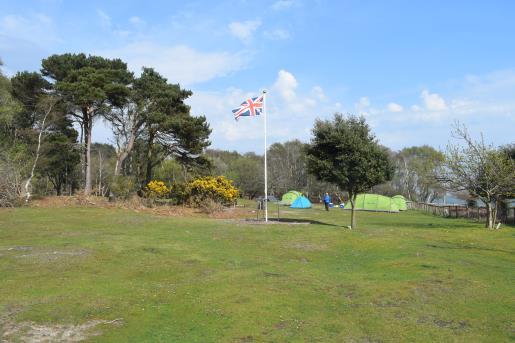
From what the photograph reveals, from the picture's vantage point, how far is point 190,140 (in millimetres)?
40094

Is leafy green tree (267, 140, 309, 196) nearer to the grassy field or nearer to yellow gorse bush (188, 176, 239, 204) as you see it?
yellow gorse bush (188, 176, 239, 204)

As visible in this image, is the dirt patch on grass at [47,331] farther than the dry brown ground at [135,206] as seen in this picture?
No

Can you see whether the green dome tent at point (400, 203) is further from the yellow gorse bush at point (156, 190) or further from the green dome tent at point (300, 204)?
the yellow gorse bush at point (156, 190)

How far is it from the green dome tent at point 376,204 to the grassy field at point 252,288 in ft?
91.2

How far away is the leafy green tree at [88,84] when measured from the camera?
114 ft

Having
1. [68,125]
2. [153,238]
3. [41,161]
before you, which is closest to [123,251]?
[153,238]

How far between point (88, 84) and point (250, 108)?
51.4 ft

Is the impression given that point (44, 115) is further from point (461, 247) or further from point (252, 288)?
point (252, 288)

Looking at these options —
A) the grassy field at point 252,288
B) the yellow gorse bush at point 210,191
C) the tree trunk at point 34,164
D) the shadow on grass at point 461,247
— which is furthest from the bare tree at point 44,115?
the shadow on grass at point 461,247

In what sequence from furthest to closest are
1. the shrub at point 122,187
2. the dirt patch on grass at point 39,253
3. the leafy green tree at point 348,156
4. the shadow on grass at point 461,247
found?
the shrub at point 122,187 → the leafy green tree at point 348,156 → the shadow on grass at point 461,247 → the dirt patch on grass at point 39,253

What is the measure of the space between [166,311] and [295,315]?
229 centimetres

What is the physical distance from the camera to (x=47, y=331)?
24.4 feet

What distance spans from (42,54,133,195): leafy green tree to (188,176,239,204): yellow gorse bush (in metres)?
8.23

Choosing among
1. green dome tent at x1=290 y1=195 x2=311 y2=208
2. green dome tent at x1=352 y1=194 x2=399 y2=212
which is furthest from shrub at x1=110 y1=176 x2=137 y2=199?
green dome tent at x1=352 y1=194 x2=399 y2=212
